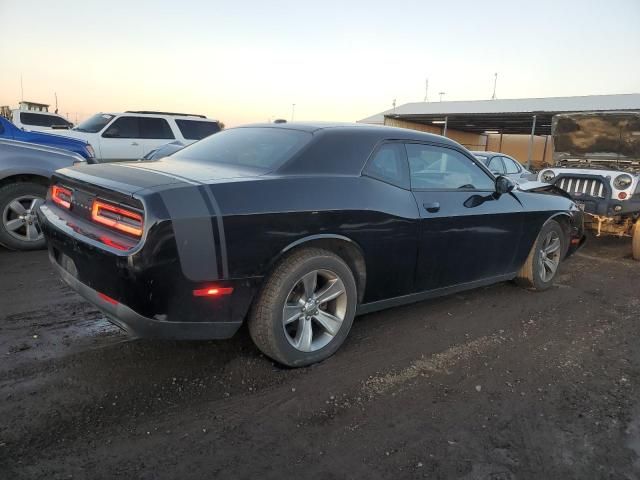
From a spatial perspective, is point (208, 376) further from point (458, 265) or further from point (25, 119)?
point (25, 119)

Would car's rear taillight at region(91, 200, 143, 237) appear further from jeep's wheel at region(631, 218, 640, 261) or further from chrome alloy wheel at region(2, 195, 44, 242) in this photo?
jeep's wheel at region(631, 218, 640, 261)

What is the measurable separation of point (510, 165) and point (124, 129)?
931 cm

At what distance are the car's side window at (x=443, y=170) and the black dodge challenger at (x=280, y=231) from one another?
1 centimetres

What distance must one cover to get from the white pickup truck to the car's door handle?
8.67m

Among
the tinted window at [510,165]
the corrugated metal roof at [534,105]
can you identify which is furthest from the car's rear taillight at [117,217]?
the corrugated metal roof at [534,105]

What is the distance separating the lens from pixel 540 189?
5.25 meters

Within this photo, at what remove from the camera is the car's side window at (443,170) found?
3836 mm

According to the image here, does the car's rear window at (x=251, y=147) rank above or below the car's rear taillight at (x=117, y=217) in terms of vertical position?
above

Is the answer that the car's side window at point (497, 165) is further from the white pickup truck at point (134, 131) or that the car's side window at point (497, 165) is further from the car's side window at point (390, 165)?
the car's side window at point (390, 165)

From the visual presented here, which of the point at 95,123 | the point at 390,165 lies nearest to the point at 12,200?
the point at 390,165

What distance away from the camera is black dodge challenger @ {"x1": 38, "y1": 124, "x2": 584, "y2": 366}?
2.62 metres

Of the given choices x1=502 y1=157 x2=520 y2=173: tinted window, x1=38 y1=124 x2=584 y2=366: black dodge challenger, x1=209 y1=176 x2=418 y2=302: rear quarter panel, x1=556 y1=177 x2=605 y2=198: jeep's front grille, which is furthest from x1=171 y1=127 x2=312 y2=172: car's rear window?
x1=502 y1=157 x2=520 y2=173: tinted window

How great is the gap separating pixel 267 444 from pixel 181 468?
429 mm

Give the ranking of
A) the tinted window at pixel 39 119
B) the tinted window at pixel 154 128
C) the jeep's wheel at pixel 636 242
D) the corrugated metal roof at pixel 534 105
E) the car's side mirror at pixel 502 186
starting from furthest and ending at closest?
the corrugated metal roof at pixel 534 105
the tinted window at pixel 39 119
the tinted window at pixel 154 128
the jeep's wheel at pixel 636 242
the car's side mirror at pixel 502 186
